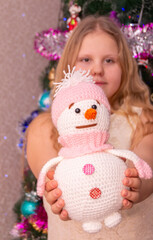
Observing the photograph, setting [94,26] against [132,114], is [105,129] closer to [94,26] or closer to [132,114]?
[132,114]

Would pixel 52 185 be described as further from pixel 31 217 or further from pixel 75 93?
pixel 31 217

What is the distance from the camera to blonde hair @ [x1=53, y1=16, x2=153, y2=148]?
101cm

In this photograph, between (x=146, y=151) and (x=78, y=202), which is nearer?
(x=78, y=202)

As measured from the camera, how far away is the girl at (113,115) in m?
0.88

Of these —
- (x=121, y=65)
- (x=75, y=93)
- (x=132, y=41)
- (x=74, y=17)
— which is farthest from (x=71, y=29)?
(x=75, y=93)

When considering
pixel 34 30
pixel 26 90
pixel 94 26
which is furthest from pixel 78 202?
pixel 34 30

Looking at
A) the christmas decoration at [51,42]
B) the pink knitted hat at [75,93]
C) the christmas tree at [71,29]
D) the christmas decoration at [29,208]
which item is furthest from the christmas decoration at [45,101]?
the pink knitted hat at [75,93]

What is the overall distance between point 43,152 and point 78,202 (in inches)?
16.3

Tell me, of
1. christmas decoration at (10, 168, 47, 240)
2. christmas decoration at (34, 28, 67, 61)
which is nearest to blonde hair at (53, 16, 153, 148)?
christmas decoration at (34, 28, 67, 61)

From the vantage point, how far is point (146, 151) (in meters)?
0.84

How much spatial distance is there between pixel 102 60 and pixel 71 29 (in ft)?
1.39

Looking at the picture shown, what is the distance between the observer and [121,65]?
1010 millimetres

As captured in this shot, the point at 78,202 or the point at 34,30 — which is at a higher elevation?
the point at 34,30

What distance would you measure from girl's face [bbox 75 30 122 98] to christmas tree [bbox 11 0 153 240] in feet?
0.87
